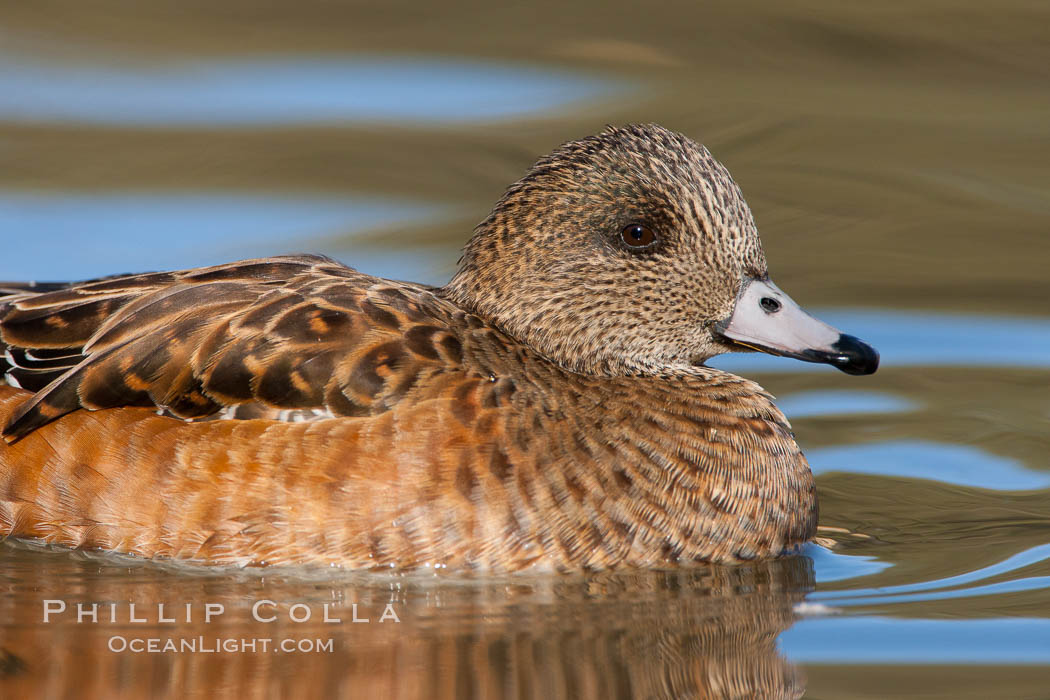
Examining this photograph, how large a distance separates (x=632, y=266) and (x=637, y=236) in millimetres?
128

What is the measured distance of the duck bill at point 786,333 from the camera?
6.81 metres

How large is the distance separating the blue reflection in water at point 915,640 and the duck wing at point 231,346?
1.77m

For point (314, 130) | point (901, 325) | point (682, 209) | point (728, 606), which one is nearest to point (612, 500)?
point (728, 606)

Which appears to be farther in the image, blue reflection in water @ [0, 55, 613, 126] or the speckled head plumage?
blue reflection in water @ [0, 55, 613, 126]

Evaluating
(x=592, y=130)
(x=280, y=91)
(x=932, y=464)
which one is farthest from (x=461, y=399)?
(x=280, y=91)

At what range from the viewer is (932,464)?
8016 millimetres

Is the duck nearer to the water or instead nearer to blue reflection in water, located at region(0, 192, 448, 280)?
the water

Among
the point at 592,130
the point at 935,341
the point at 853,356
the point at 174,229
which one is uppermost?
the point at 592,130

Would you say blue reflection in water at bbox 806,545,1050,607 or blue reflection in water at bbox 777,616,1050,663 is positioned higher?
blue reflection in water at bbox 806,545,1050,607

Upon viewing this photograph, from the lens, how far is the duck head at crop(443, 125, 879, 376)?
695cm

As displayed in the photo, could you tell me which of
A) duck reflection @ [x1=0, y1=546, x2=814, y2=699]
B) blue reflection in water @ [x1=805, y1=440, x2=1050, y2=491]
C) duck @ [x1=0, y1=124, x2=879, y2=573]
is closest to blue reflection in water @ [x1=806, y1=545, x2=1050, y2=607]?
duck reflection @ [x1=0, y1=546, x2=814, y2=699]

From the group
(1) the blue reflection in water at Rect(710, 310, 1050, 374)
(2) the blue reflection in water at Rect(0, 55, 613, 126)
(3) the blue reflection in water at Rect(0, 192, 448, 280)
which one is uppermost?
(2) the blue reflection in water at Rect(0, 55, 613, 126)

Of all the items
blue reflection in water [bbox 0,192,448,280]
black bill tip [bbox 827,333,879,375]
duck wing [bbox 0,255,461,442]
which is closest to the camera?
duck wing [bbox 0,255,461,442]

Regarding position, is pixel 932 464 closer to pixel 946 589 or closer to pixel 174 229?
pixel 946 589
